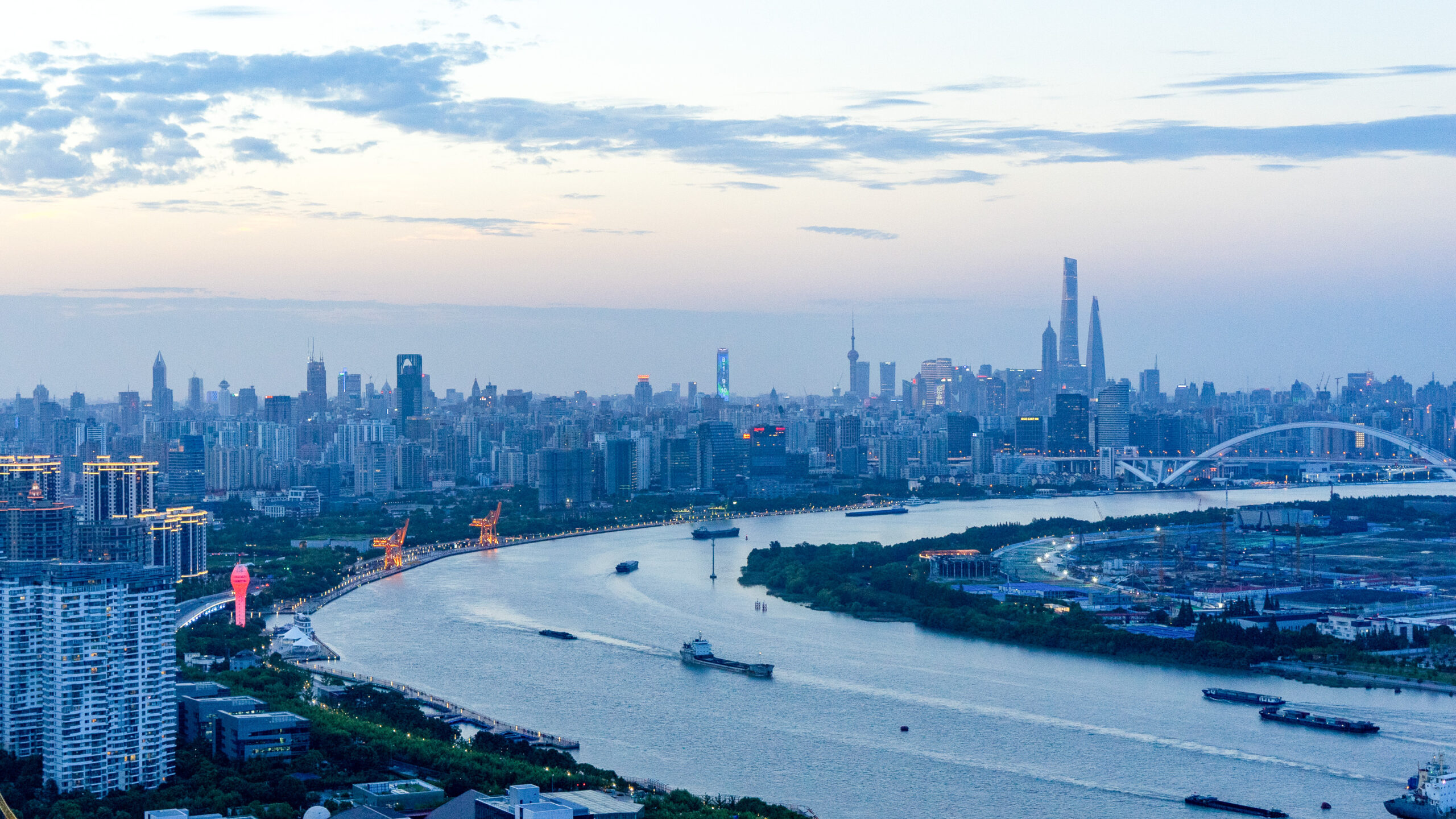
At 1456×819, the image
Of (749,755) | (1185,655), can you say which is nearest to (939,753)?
(749,755)

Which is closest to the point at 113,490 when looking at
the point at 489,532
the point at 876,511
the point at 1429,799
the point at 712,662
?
the point at 489,532

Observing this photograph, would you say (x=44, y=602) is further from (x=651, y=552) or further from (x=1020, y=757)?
(x=651, y=552)

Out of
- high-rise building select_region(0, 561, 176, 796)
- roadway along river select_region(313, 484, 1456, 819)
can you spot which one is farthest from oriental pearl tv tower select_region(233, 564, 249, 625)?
high-rise building select_region(0, 561, 176, 796)

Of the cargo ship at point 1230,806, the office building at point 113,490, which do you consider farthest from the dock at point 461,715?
the office building at point 113,490

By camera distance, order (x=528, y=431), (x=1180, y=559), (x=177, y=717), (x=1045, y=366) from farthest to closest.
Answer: (x=1045, y=366)
(x=528, y=431)
(x=1180, y=559)
(x=177, y=717)

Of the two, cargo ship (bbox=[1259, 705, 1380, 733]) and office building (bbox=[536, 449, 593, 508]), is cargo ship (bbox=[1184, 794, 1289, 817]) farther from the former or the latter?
office building (bbox=[536, 449, 593, 508])
